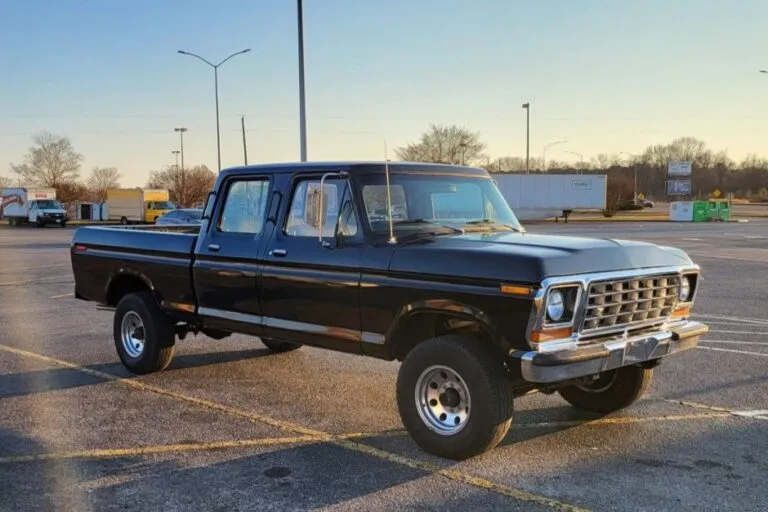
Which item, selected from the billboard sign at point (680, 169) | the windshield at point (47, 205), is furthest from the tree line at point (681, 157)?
the windshield at point (47, 205)

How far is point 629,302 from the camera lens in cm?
499

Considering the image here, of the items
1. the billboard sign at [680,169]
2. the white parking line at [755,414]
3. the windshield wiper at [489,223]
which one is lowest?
the white parking line at [755,414]

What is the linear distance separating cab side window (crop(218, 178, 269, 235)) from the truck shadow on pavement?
195 centimetres

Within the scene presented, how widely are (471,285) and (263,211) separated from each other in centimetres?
227

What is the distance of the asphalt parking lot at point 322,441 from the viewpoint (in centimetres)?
431

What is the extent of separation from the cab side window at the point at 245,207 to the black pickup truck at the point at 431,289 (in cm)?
2

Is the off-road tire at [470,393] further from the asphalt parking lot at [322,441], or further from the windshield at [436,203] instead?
the windshield at [436,203]

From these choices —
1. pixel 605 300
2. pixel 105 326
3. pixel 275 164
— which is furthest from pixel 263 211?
pixel 105 326

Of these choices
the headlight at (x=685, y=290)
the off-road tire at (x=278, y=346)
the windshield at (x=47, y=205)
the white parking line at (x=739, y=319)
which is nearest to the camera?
the headlight at (x=685, y=290)

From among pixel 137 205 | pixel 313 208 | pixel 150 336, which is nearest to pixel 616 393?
pixel 313 208

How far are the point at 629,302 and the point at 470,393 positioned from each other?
125cm

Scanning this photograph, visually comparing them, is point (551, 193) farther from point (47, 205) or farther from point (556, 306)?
point (556, 306)

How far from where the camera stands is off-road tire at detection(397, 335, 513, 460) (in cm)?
474

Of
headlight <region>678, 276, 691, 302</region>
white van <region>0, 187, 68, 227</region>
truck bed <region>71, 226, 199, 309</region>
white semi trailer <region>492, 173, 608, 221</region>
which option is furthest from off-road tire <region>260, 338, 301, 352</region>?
white van <region>0, 187, 68, 227</region>
